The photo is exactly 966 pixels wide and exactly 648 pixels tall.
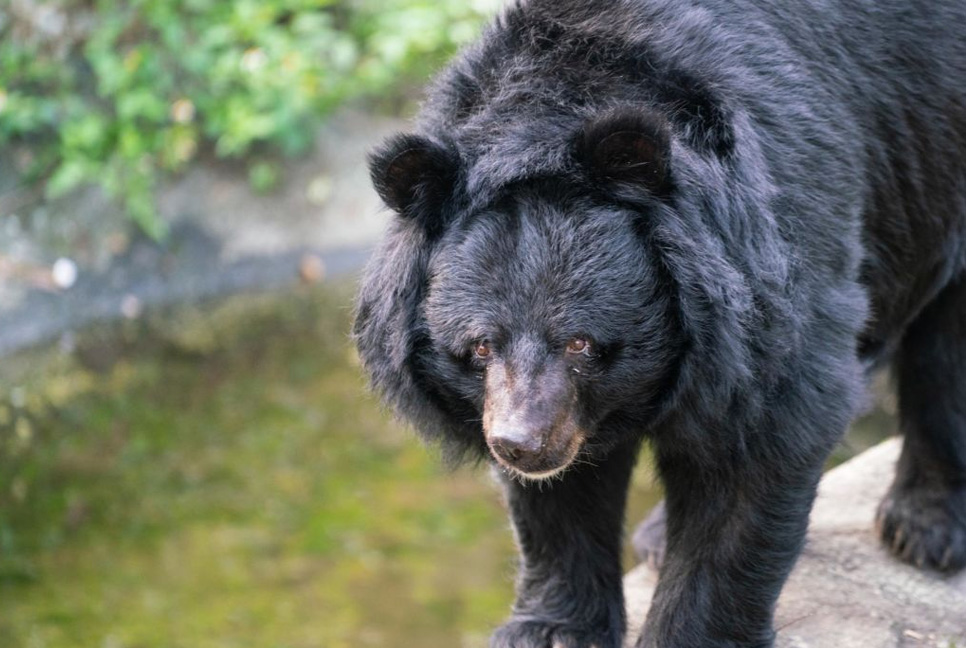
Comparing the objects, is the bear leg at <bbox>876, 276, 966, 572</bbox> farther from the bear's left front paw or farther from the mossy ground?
the mossy ground

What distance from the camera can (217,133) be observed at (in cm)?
879

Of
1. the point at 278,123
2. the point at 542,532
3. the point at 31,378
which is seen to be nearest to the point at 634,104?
the point at 542,532

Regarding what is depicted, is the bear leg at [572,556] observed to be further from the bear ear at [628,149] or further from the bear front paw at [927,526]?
the bear front paw at [927,526]

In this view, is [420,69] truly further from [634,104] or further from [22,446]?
[634,104]

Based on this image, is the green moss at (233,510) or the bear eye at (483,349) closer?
the bear eye at (483,349)

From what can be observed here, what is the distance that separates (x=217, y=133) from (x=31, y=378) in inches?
89.6

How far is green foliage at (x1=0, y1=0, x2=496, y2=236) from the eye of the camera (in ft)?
27.6

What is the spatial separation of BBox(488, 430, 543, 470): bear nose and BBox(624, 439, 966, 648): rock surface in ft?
3.63

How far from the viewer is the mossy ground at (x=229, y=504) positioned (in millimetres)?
5496

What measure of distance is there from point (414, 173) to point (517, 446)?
670mm

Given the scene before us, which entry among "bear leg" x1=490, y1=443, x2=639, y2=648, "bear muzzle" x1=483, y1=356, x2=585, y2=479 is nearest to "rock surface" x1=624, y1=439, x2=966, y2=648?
"bear leg" x1=490, y1=443, x2=639, y2=648

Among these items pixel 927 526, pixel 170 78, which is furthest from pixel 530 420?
pixel 170 78

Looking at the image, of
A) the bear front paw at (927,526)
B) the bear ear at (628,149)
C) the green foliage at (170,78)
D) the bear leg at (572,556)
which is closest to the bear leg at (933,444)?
the bear front paw at (927,526)

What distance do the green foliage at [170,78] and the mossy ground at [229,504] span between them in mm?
1209
